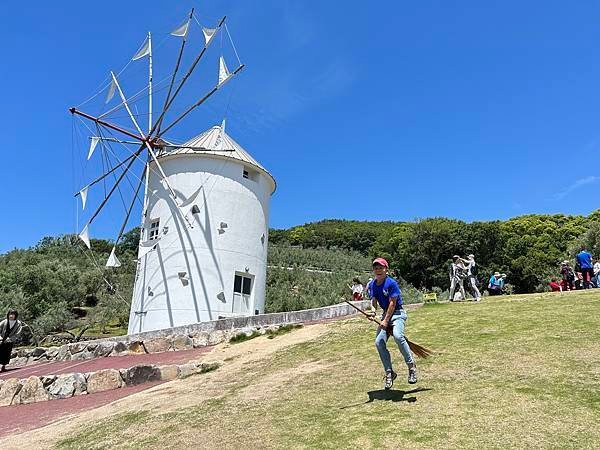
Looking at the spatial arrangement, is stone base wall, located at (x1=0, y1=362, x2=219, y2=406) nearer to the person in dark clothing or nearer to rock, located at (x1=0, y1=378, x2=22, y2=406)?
rock, located at (x1=0, y1=378, x2=22, y2=406)

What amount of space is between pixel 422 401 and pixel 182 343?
12.5 metres

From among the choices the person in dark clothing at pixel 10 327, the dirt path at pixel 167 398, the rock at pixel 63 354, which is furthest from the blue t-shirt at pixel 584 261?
the rock at pixel 63 354

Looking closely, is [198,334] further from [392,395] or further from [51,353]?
[392,395]

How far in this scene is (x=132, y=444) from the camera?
7.27m

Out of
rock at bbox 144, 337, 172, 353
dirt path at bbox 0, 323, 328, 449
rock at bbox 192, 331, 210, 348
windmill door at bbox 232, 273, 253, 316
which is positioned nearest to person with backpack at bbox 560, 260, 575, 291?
dirt path at bbox 0, 323, 328, 449

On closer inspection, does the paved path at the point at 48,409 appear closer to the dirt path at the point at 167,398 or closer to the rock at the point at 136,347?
the dirt path at the point at 167,398

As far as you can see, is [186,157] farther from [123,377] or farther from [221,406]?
[221,406]

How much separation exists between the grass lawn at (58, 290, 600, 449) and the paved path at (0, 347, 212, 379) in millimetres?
4722

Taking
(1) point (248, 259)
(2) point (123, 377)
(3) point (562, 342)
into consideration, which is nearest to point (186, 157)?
(1) point (248, 259)

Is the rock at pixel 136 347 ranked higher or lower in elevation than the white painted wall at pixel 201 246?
lower

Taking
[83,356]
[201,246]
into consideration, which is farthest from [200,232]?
[83,356]

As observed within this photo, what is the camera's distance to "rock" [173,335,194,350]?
17.6 meters

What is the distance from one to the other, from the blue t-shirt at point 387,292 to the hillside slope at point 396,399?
1340 mm

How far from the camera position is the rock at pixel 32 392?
1369 cm
